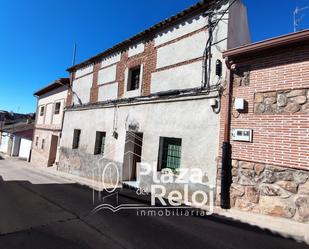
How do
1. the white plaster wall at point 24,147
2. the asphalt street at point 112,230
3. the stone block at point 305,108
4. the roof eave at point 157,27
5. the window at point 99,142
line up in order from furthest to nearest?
1. the white plaster wall at point 24,147
2. the window at point 99,142
3. the roof eave at point 157,27
4. the stone block at point 305,108
5. the asphalt street at point 112,230

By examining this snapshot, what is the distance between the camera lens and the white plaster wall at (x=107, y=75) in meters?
11.1

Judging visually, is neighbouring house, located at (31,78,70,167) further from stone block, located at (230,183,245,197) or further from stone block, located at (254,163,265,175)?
stone block, located at (254,163,265,175)

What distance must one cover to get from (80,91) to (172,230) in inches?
431

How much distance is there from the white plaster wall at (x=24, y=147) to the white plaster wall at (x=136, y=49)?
19.1 metres

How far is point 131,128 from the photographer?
916cm

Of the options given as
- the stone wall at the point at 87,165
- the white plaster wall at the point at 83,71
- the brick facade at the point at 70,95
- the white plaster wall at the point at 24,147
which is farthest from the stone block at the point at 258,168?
the white plaster wall at the point at 24,147

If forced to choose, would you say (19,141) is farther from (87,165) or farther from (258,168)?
(258,168)

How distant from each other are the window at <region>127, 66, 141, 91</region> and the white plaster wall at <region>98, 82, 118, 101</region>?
85cm

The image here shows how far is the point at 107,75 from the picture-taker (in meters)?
11.5

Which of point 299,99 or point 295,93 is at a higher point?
point 295,93

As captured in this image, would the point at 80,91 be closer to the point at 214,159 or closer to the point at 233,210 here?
the point at 214,159

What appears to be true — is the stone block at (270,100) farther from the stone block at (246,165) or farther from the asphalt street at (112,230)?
the asphalt street at (112,230)

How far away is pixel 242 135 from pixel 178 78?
3.16 meters

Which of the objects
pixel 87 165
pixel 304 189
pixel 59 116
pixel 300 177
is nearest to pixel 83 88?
pixel 59 116
